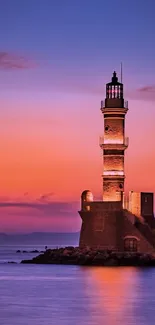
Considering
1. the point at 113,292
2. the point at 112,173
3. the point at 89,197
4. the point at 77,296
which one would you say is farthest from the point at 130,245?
the point at 77,296

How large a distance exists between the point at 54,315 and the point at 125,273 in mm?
20492

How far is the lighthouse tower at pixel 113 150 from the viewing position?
213 ft

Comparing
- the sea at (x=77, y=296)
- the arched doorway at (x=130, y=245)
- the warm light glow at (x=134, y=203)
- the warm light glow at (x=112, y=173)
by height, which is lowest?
the sea at (x=77, y=296)

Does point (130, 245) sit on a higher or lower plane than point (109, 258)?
higher

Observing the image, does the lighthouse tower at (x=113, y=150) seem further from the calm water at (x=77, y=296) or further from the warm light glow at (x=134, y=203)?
the calm water at (x=77, y=296)

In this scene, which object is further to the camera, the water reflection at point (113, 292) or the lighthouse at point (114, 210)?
the lighthouse at point (114, 210)

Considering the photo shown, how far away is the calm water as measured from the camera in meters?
39.7

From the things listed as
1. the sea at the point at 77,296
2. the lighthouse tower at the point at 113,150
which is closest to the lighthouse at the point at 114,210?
the lighthouse tower at the point at 113,150

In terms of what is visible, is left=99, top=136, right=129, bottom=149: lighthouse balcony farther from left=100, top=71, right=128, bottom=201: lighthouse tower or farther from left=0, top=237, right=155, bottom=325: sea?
left=0, top=237, right=155, bottom=325: sea

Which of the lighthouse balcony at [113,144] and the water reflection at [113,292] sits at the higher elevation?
the lighthouse balcony at [113,144]

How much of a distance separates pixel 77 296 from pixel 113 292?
260 cm

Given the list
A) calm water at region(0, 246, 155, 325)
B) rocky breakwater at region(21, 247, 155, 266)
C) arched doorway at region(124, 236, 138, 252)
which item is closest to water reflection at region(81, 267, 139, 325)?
calm water at region(0, 246, 155, 325)

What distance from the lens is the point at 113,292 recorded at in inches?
1994

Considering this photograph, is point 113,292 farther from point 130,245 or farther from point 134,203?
point 134,203
